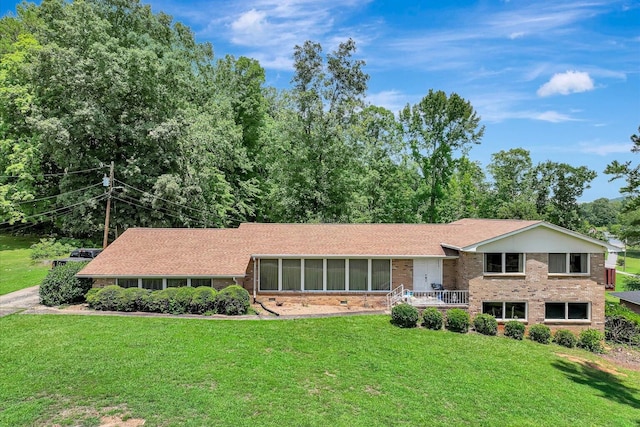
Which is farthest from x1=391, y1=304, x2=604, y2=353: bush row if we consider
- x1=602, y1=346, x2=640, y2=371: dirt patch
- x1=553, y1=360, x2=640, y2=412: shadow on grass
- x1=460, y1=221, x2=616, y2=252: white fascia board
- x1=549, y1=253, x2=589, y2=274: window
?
x1=460, y1=221, x2=616, y2=252: white fascia board

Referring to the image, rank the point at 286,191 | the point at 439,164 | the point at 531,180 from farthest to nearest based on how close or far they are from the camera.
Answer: the point at 531,180 < the point at 439,164 < the point at 286,191

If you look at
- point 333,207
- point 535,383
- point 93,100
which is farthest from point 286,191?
point 535,383

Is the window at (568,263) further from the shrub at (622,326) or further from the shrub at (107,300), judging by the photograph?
the shrub at (107,300)

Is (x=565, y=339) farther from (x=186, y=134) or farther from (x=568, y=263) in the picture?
(x=186, y=134)

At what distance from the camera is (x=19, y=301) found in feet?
59.5

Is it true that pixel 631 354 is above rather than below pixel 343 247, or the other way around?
below

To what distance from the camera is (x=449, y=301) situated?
1905cm

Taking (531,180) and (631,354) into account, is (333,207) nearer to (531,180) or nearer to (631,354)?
(631,354)

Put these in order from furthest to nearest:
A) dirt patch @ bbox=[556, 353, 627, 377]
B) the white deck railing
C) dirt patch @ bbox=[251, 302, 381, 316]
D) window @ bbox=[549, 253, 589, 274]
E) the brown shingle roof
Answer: window @ bbox=[549, 253, 589, 274], the white deck railing, the brown shingle roof, dirt patch @ bbox=[251, 302, 381, 316], dirt patch @ bbox=[556, 353, 627, 377]

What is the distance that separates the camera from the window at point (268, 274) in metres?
20.1

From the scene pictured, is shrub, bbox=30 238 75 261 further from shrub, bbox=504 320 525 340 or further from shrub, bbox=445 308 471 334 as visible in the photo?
shrub, bbox=504 320 525 340

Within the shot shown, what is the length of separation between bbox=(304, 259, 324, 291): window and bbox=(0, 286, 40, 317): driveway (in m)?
12.3

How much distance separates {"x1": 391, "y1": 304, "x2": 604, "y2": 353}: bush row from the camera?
17.1 metres

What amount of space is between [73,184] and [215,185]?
34.8 ft
